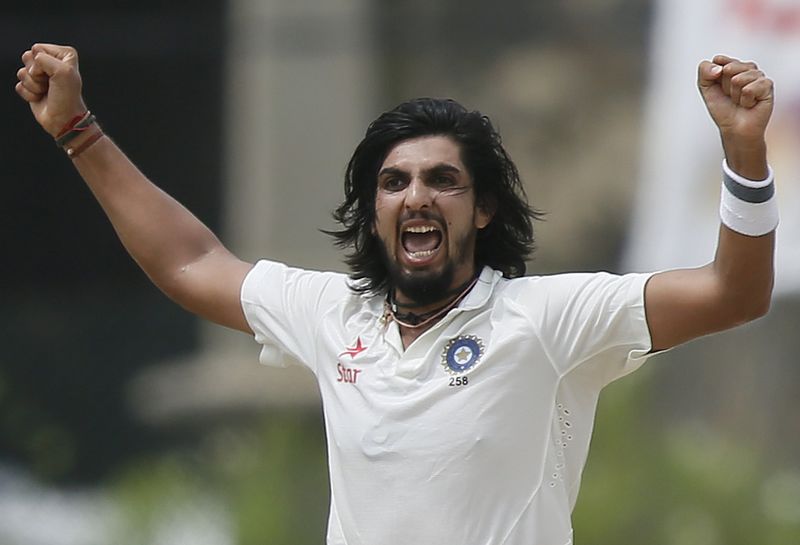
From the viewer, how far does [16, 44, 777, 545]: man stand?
4.00m

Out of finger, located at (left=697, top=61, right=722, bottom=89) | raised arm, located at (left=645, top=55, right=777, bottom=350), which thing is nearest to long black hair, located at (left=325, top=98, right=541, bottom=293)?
raised arm, located at (left=645, top=55, right=777, bottom=350)

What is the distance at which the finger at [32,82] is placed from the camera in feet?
15.3

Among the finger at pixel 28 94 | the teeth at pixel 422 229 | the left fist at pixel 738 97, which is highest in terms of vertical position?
the left fist at pixel 738 97

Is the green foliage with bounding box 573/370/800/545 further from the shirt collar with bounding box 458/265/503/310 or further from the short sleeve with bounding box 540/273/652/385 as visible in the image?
the short sleeve with bounding box 540/273/652/385

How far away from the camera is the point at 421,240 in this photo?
436cm

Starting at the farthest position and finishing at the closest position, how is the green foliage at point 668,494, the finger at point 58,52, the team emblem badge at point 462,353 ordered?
the green foliage at point 668,494 < the finger at point 58,52 < the team emblem badge at point 462,353

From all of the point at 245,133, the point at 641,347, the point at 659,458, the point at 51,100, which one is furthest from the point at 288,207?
the point at 641,347

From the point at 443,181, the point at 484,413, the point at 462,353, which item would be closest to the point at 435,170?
the point at 443,181

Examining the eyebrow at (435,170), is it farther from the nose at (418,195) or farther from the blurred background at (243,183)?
the blurred background at (243,183)

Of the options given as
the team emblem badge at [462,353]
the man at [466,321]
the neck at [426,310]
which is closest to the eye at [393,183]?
the man at [466,321]

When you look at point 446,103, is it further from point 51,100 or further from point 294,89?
point 294,89

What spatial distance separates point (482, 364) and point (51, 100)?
4.18 feet

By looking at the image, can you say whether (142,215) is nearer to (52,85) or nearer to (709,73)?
(52,85)

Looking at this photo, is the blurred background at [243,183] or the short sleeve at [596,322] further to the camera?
the blurred background at [243,183]
